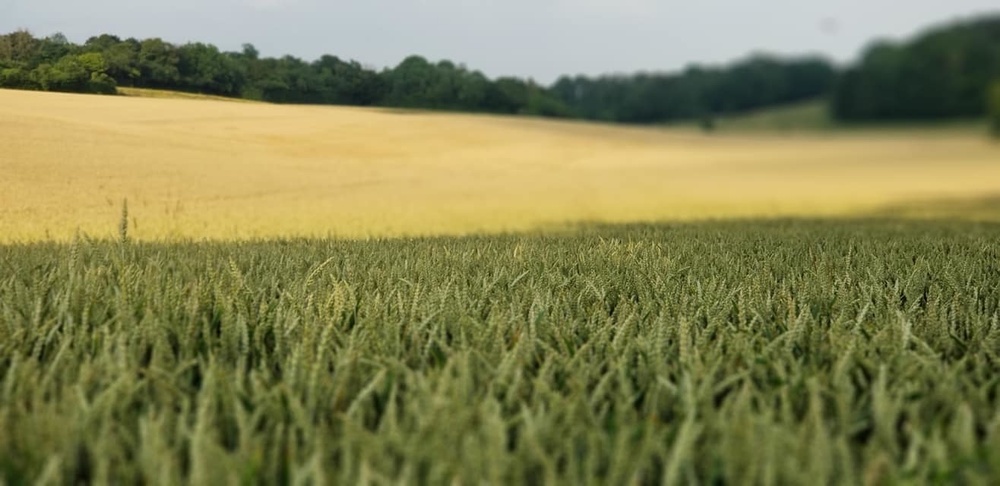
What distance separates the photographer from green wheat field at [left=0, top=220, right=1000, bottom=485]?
3.46 feet

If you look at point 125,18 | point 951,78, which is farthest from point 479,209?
point 951,78

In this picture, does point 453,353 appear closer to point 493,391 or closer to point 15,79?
point 493,391

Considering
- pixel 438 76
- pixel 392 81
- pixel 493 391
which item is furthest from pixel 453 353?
pixel 438 76

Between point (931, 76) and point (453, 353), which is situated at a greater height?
point (931, 76)

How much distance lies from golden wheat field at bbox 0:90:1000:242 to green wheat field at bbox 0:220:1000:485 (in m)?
2.50

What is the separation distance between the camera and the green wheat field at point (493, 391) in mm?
1055

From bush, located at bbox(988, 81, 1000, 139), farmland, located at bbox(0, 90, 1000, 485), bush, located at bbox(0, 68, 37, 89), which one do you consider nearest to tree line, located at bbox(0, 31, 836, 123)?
bush, located at bbox(0, 68, 37, 89)

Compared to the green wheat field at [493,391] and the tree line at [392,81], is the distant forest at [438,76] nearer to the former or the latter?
the tree line at [392,81]

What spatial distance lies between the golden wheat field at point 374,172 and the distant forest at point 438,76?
0.42 feet

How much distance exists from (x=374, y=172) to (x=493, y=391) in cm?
502

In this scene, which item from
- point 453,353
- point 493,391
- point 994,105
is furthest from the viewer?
point 994,105

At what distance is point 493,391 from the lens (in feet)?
4.49

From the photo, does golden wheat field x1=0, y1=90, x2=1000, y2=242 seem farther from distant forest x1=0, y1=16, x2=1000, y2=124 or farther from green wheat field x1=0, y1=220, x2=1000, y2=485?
green wheat field x1=0, y1=220, x2=1000, y2=485

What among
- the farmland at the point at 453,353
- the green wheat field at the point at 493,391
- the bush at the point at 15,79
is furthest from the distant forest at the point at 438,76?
the green wheat field at the point at 493,391
